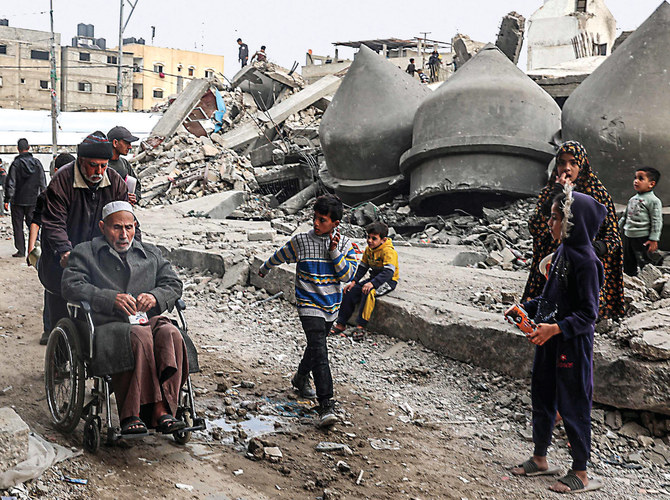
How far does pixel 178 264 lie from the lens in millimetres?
8492

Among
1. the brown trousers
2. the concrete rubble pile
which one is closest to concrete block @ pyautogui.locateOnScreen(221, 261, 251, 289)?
the brown trousers

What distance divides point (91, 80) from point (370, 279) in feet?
162

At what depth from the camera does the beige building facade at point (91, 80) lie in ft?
160

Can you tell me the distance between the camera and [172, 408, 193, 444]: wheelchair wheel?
334 centimetres

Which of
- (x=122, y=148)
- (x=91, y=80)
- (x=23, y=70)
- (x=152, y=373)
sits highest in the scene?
(x=23, y=70)

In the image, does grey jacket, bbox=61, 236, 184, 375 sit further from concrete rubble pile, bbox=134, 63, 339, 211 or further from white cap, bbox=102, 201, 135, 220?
concrete rubble pile, bbox=134, 63, 339, 211

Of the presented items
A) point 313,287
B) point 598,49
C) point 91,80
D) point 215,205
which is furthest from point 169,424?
point 91,80

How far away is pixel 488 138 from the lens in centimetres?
1045

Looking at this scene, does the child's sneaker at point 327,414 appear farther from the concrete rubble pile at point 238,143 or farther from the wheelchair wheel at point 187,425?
the concrete rubble pile at point 238,143

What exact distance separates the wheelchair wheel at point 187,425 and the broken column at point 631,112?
7186 mm

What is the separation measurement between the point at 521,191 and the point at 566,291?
7.69 meters

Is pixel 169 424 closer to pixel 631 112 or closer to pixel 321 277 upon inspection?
pixel 321 277

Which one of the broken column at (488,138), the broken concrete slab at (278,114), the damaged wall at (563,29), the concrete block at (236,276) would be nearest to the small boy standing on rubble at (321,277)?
the concrete block at (236,276)

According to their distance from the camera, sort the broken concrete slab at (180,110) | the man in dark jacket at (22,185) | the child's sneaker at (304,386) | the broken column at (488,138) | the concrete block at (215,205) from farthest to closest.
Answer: the broken concrete slab at (180,110) < the concrete block at (215,205) < the broken column at (488,138) < the man in dark jacket at (22,185) < the child's sneaker at (304,386)
